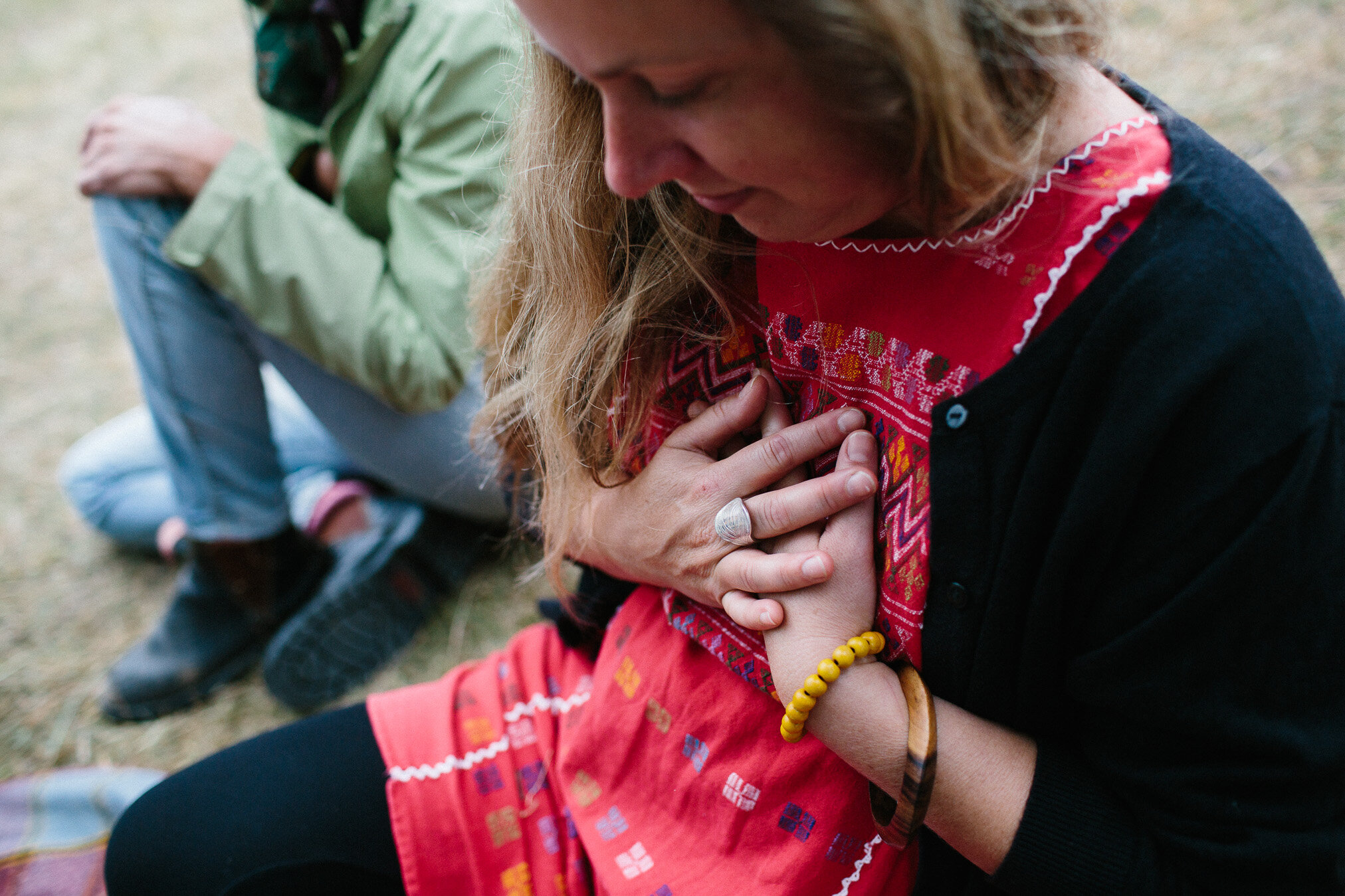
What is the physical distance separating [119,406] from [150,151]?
5.56 feet

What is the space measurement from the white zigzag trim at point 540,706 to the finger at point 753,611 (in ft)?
1.13

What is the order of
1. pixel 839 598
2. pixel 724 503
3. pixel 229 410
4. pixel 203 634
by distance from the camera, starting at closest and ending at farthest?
pixel 839 598 < pixel 724 503 < pixel 229 410 < pixel 203 634

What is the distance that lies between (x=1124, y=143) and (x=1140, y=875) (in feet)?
2.02

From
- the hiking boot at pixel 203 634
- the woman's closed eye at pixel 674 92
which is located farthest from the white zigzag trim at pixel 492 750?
the hiking boot at pixel 203 634

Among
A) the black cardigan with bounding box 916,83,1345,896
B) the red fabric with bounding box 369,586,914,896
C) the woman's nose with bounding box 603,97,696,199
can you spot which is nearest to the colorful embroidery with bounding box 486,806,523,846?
the red fabric with bounding box 369,586,914,896

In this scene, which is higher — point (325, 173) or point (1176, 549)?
point (1176, 549)

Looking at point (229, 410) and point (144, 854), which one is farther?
point (229, 410)

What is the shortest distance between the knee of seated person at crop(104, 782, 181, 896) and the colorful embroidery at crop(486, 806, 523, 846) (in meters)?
0.37

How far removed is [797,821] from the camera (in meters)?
0.90

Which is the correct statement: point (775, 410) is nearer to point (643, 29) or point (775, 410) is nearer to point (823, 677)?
point (823, 677)

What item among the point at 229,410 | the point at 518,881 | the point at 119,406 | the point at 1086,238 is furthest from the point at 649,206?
the point at 119,406

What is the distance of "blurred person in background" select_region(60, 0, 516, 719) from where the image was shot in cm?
171

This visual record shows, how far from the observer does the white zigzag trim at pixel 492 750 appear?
43.8 inches

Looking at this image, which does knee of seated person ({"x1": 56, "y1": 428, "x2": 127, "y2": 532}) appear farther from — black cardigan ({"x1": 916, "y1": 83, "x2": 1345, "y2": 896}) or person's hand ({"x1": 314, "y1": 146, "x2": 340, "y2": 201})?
black cardigan ({"x1": 916, "y1": 83, "x2": 1345, "y2": 896})
